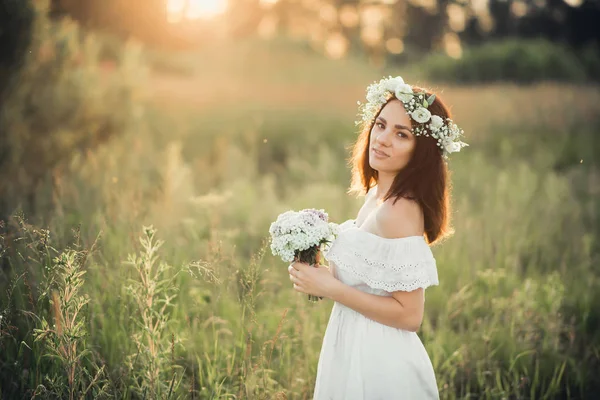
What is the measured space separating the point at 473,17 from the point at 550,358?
36.0 m

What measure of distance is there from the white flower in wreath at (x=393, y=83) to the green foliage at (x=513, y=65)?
23878mm

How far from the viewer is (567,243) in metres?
5.75

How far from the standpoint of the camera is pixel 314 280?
225 centimetres

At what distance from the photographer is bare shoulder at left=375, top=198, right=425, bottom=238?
2.23m

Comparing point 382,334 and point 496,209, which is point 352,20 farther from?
point 382,334

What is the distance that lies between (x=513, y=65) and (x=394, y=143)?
2662 centimetres

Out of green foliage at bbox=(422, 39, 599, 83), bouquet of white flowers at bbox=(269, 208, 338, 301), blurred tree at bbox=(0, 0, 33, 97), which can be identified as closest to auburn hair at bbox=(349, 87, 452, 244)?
bouquet of white flowers at bbox=(269, 208, 338, 301)

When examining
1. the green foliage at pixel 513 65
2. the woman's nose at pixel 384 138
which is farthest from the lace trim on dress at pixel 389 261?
the green foliage at pixel 513 65

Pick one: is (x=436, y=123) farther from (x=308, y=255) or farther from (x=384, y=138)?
(x=308, y=255)

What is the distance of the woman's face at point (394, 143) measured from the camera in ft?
7.84

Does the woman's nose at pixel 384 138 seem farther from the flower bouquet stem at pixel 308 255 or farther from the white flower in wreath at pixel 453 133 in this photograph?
the flower bouquet stem at pixel 308 255

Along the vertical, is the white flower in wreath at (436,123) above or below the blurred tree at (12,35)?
below

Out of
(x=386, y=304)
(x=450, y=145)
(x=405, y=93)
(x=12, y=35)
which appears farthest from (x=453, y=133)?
(x=12, y=35)

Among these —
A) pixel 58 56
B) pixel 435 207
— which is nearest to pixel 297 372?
pixel 435 207
